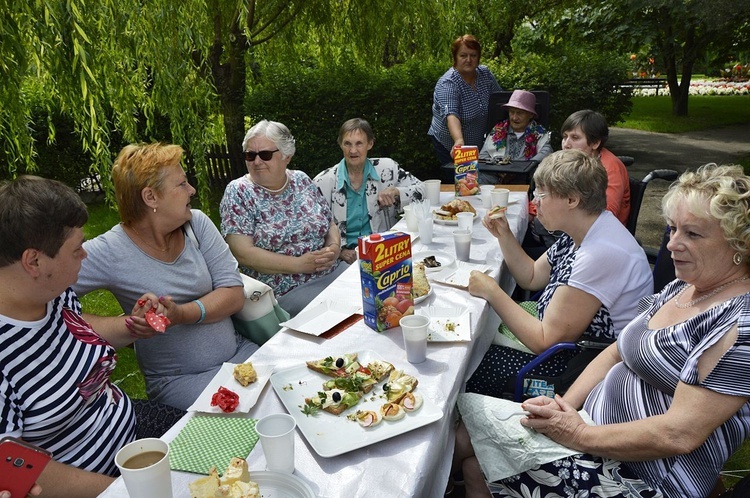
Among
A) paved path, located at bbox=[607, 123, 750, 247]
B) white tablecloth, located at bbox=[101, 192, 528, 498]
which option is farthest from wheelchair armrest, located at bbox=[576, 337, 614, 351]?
paved path, located at bbox=[607, 123, 750, 247]

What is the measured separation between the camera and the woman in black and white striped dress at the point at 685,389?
5.32ft

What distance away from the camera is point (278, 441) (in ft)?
4.85

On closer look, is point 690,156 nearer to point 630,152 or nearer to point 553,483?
point 630,152

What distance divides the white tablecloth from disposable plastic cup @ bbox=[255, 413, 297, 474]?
0.06m

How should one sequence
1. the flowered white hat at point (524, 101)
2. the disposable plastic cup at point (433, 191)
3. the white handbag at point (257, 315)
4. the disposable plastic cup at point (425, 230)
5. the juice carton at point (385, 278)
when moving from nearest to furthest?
the juice carton at point (385, 278) → the white handbag at point (257, 315) → the disposable plastic cup at point (425, 230) → the disposable plastic cup at point (433, 191) → the flowered white hat at point (524, 101)

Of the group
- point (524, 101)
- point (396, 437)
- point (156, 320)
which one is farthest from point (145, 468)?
point (524, 101)

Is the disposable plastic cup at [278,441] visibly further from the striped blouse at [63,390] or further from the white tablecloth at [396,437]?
the striped blouse at [63,390]

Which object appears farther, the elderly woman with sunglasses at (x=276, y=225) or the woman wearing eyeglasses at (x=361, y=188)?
the woman wearing eyeglasses at (x=361, y=188)

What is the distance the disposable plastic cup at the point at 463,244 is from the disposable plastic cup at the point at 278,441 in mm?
1821

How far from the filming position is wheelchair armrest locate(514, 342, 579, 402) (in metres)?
2.41

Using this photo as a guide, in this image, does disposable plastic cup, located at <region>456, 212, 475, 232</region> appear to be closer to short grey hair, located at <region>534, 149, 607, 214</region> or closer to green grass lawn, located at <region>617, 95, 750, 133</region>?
short grey hair, located at <region>534, 149, 607, 214</region>

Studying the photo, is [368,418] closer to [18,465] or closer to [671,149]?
[18,465]

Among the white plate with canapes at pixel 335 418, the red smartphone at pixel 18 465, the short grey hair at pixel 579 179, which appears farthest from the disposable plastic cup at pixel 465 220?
the red smartphone at pixel 18 465

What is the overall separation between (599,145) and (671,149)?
9.26 metres
